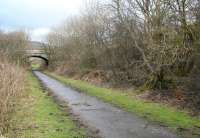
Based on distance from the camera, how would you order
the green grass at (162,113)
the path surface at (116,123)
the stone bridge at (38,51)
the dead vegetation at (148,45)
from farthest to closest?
the stone bridge at (38,51) < the dead vegetation at (148,45) < the green grass at (162,113) < the path surface at (116,123)

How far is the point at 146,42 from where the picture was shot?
21.9 metres

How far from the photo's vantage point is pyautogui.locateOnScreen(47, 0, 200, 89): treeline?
17.2 m

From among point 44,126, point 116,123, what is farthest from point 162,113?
point 44,126

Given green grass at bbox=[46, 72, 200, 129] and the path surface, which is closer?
the path surface

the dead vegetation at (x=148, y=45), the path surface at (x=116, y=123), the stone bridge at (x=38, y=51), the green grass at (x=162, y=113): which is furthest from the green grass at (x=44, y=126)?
the stone bridge at (x=38, y=51)

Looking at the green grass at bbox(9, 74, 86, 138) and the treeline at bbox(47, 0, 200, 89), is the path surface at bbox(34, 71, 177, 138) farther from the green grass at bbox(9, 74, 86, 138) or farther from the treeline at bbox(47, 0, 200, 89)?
the treeline at bbox(47, 0, 200, 89)

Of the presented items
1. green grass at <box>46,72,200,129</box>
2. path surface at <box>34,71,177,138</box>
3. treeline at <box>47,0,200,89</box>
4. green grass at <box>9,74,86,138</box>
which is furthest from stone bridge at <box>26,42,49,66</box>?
green grass at <box>9,74,86,138</box>

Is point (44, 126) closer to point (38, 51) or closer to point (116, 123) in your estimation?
point (116, 123)

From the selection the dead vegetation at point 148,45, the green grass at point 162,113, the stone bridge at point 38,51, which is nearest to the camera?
the green grass at point 162,113

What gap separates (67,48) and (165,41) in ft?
132

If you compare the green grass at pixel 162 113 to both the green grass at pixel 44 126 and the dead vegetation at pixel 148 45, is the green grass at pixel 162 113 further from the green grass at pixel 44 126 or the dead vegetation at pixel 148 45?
the green grass at pixel 44 126

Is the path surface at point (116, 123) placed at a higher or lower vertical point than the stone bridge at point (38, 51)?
lower

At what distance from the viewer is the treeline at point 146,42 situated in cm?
1716

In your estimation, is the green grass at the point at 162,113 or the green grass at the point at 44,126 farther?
the green grass at the point at 162,113
